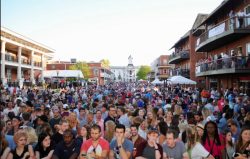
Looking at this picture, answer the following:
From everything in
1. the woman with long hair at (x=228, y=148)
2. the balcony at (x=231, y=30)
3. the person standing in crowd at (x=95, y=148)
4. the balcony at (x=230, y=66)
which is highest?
the balcony at (x=231, y=30)

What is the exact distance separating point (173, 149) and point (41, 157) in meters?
2.52

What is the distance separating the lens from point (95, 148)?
5.55m

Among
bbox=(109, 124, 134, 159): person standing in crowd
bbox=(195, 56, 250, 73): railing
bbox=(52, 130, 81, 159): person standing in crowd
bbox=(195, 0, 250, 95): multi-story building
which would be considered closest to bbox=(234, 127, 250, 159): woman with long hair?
bbox=(109, 124, 134, 159): person standing in crowd

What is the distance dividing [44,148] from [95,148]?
1269 millimetres

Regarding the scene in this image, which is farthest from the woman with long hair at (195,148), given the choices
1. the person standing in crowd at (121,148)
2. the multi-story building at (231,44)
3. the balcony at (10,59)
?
the balcony at (10,59)

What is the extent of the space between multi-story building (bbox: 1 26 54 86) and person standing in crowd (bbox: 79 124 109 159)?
125ft

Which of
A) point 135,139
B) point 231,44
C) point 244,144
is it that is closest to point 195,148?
point 244,144

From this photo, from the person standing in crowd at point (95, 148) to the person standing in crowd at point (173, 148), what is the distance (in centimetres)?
107

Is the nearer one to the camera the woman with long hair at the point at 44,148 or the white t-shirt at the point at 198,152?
the white t-shirt at the point at 198,152

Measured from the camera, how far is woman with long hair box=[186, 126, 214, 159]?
5410mm

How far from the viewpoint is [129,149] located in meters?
5.70

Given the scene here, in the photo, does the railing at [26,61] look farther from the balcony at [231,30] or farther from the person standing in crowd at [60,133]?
the person standing in crowd at [60,133]

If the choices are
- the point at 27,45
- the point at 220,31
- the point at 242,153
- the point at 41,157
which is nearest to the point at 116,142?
the point at 41,157

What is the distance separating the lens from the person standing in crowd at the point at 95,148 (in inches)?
216
